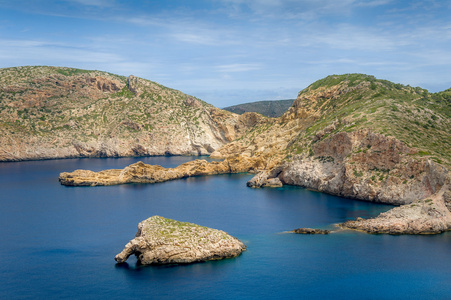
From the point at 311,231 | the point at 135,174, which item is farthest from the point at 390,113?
the point at 135,174

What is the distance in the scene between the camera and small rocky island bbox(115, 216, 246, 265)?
53250mm

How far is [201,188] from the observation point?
114m

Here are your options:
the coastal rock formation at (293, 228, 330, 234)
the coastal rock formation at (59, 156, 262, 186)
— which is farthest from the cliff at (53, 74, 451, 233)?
the coastal rock formation at (293, 228, 330, 234)

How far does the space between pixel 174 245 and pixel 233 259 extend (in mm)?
7657

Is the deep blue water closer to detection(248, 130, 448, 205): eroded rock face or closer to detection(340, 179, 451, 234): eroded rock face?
detection(340, 179, 451, 234): eroded rock face

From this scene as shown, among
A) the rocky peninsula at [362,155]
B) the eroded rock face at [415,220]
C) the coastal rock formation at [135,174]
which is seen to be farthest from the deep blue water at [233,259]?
the coastal rock formation at [135,174]

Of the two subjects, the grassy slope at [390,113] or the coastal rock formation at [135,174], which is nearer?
the grassy slope at [390,113]

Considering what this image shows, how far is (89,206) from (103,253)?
34.4m

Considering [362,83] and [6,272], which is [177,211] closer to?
[6,272]

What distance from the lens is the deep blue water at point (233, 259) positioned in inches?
1837

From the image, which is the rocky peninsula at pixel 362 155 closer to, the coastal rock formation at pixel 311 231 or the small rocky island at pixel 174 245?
the coastal rock formation at pixel 311 231

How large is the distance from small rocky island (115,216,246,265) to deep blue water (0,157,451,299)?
1408 mm

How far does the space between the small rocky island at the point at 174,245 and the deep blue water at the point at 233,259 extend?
1408 millimetres

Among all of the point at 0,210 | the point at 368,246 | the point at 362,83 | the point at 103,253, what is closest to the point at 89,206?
the point at 0,210
